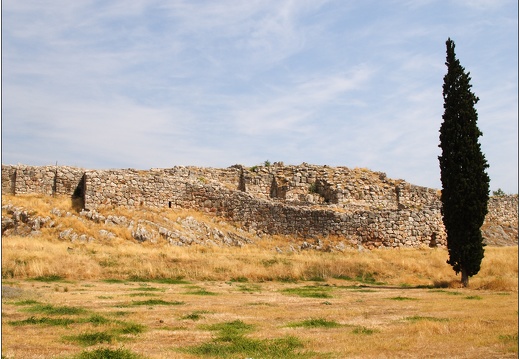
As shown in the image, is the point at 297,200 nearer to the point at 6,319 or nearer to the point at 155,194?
the point at 155,194

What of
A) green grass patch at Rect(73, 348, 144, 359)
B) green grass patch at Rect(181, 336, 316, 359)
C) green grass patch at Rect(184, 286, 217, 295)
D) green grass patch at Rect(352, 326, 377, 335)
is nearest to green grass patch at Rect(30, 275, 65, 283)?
green grass patch at Rect(184, 286, 217, 295)

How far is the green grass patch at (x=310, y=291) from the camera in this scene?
19688mm

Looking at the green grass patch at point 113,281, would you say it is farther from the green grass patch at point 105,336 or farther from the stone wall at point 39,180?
the stone wall at point 39,180

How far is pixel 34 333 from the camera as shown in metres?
11.9

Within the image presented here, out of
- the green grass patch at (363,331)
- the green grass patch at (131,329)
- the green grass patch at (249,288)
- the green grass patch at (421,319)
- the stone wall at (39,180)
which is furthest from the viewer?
the stone wall at (39,180)

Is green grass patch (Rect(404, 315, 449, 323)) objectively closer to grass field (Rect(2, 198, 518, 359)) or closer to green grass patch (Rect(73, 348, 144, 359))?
grass field (Rect(2, 198, 518, 359))

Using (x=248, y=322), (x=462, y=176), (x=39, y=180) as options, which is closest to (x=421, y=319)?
(x=248, y=322)

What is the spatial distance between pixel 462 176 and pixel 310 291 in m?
8.04

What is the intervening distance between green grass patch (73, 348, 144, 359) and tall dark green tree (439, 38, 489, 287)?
17.1m

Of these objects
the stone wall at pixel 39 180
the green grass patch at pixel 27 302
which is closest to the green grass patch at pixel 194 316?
the green grass patch at pixel 27 302

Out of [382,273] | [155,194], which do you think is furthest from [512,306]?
[155,194]

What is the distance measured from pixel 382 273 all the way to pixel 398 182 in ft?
57.8

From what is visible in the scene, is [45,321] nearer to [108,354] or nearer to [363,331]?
[108,354]

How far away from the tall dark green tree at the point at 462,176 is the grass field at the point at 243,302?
4.41 ft
